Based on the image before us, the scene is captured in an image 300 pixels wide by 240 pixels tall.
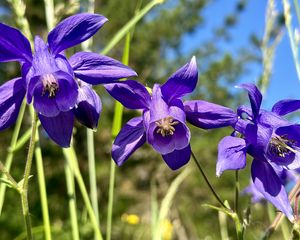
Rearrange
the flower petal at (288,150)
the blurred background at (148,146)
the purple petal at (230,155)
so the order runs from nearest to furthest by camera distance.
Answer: the purple petal at (230,155)
the flower petal at (288,150)
the blurred background at (148,146)

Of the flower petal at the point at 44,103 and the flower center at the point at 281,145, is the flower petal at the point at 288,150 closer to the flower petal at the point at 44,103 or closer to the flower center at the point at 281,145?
the flower center at the point at 281,145

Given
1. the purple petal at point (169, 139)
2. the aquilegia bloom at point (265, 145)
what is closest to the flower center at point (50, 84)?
the purple petal at point (169, 139)

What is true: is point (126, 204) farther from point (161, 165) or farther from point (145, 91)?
point (145, 91)

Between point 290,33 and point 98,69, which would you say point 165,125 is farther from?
point 290,33

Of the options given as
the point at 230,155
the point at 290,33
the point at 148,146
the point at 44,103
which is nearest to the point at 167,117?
the point at 230,155

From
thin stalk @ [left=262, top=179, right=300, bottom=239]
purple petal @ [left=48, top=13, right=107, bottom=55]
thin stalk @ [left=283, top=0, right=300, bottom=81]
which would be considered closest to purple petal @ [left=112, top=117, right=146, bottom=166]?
purple petal @ [left=48, top=13, right=107, bottom=55]

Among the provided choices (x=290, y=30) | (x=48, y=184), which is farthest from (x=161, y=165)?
(x=290, y=30)

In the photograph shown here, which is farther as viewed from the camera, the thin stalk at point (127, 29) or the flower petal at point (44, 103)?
the thin stalk at point (127, 29)
